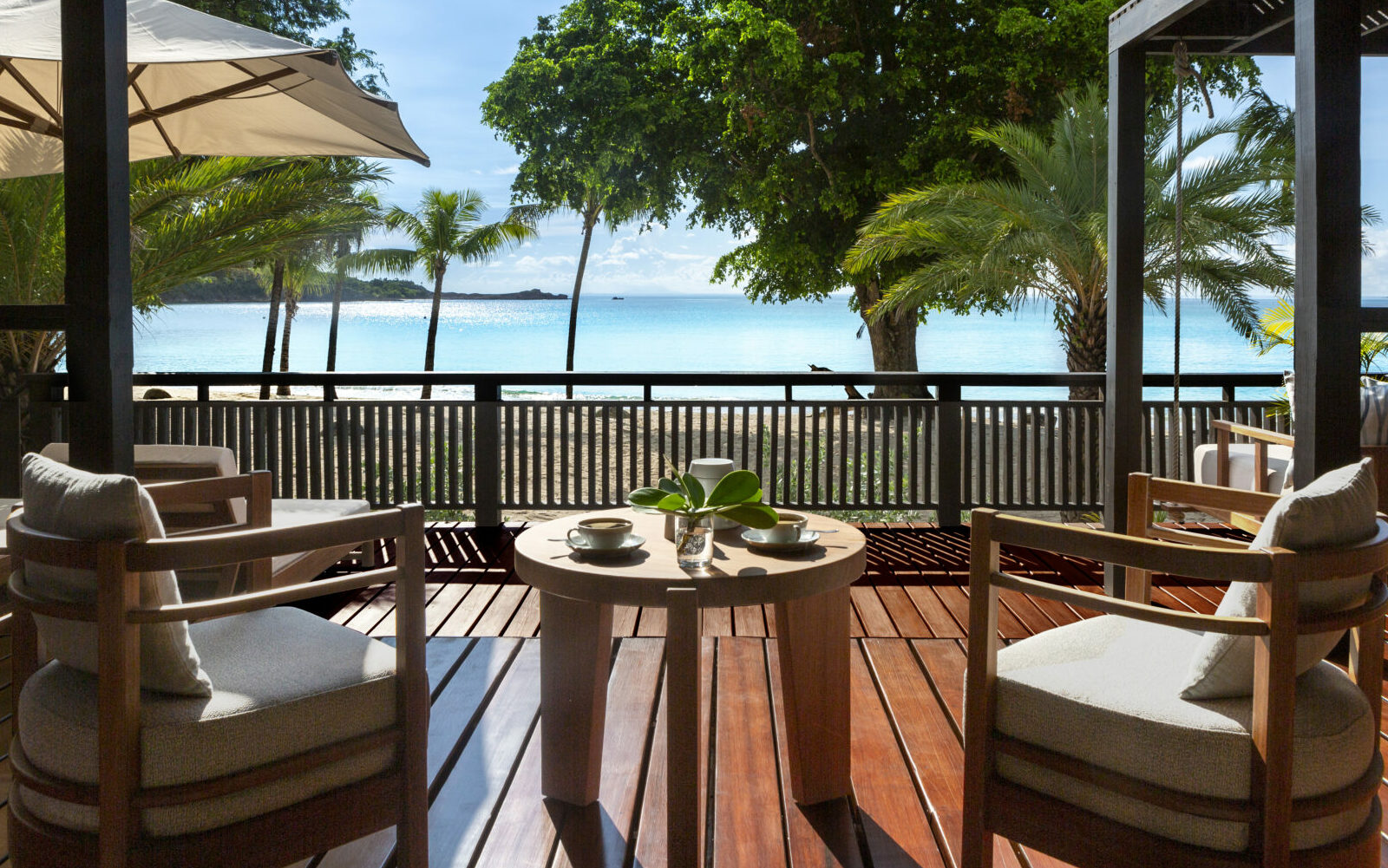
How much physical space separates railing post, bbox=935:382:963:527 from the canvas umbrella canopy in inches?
107

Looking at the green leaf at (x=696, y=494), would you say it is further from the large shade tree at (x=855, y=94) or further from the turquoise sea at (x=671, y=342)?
the turquoise sea at (x=671, y=342)

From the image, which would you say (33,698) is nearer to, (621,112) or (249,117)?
(249,117)

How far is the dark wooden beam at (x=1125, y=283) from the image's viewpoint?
339cm

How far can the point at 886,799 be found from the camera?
2100 mm

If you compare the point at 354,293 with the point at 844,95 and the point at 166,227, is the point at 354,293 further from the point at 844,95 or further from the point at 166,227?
the point at 166,227

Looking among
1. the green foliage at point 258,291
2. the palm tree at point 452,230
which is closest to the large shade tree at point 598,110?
the palm tree at point 452,230

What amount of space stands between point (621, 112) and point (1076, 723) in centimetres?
1315

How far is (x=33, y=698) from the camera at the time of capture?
1.48 m

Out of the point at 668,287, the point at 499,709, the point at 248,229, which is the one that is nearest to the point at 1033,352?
the point at 668,287

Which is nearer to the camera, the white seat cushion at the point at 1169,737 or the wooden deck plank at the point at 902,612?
the white seat cushion at the point at 1169,737

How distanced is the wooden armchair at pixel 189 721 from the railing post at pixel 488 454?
3.14 m

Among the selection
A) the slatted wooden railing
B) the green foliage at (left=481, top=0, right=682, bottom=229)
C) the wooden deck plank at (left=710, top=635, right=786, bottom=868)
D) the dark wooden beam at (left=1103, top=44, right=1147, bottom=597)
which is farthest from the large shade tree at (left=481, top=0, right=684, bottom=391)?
the wooden deck plank at (left=710, top=635, right=786, bottom=868)

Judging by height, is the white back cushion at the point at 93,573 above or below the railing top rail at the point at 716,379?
below

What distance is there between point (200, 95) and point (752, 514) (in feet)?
9.90
